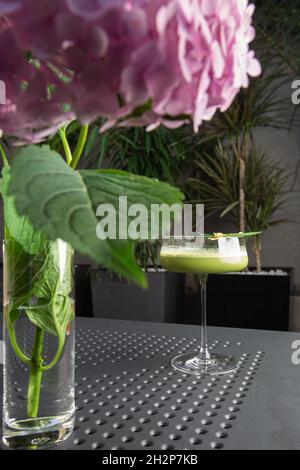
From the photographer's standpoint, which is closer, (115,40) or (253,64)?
(115,40)

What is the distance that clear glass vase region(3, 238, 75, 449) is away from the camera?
18.8 inches

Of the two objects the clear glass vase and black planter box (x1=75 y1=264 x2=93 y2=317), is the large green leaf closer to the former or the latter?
the clear glass vase

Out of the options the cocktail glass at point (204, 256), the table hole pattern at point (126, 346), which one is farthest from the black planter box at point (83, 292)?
the table hole pattern at point (126, 346)

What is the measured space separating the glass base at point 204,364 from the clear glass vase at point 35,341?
1.00ft

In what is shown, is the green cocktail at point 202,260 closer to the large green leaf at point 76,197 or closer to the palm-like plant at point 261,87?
the large green leaf at point 76,197

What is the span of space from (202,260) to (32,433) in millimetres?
752

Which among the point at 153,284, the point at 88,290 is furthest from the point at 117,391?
the point at 88,290

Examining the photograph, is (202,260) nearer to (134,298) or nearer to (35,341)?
(35,341)

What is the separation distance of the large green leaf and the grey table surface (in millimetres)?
285

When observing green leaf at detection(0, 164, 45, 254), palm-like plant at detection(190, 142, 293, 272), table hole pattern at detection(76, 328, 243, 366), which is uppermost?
palm-like plant at detection(190, 142, 293, 272)

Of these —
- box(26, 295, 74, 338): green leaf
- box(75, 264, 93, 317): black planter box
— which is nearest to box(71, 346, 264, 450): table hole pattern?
box(26, 295, 74, 338): green leaf

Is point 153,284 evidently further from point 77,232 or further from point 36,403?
point 77,232

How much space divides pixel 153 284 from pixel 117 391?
90.4 inches
